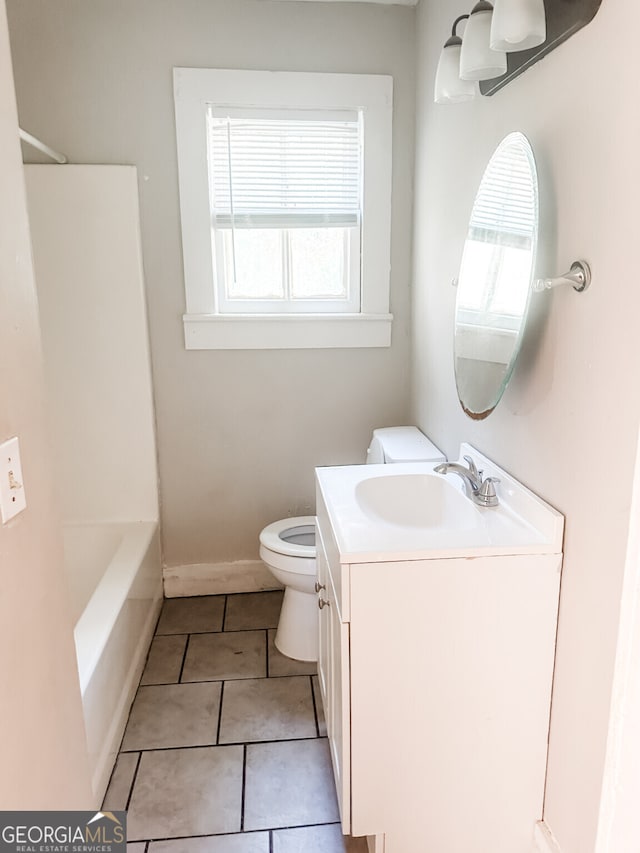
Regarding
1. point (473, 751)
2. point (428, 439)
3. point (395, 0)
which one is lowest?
point (473, 751)

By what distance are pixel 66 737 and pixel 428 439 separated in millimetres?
1519

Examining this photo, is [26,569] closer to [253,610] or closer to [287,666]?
[287,666]

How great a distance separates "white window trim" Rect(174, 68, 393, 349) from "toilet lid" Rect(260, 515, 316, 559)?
2.39ft

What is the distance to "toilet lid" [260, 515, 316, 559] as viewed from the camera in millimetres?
2111

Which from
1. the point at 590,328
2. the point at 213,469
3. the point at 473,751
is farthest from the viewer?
the point at 213,469

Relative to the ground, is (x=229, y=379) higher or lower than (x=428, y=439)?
higher

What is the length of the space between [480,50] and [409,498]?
111 cm

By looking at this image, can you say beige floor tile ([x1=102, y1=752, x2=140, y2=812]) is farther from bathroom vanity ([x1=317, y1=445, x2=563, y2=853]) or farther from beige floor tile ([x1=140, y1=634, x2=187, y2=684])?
bathroom vanity ([x1=317, y1=445, x2=563, y2=853])

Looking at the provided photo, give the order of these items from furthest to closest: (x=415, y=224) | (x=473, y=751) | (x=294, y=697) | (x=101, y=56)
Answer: (x=415, y=224) < (x=101, y=56) < (x=294, y=697) < (x=473, y=751)

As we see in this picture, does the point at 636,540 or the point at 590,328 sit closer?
the point at 636,540

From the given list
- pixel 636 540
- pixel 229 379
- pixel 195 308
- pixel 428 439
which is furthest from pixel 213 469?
pixel 636 540

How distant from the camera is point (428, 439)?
7.35 feet

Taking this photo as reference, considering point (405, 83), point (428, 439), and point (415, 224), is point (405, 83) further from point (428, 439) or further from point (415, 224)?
point (428, 439)

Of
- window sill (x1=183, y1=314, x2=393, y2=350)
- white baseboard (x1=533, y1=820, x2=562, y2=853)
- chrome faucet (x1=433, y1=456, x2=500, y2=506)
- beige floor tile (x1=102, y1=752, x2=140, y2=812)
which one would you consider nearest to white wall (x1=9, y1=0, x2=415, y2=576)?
window sill (x1=183, y1=314, x2=393, y2=350)
